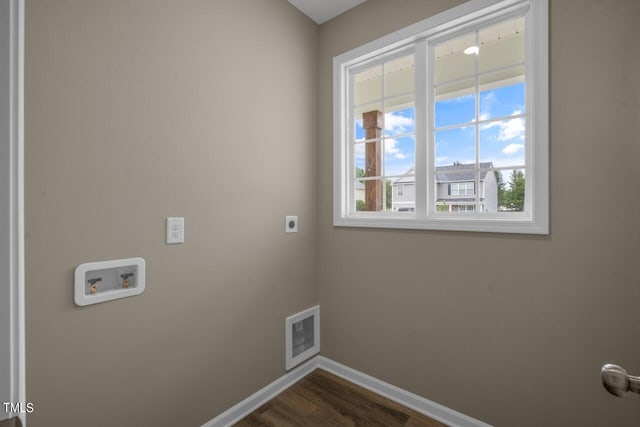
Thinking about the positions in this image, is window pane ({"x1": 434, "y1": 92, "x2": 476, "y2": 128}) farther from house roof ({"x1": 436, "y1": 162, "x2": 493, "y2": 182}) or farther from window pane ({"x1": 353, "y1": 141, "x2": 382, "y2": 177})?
window pane ({"x1": 353, "y1": 141, "x2": 382, "y2": 177})

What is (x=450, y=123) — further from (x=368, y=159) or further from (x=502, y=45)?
(x=368, y=159)

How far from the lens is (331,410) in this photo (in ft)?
5.75

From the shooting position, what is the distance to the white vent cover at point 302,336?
6.54 feet

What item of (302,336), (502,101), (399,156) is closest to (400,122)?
(399,156)

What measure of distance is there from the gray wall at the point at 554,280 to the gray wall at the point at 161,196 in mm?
737

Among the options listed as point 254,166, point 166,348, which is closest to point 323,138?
point 254,166

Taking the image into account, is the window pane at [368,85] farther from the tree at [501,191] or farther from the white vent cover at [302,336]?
the white vent cover at [302,336]

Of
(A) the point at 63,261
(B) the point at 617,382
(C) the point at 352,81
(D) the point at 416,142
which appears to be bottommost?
(B) the point at 617,382

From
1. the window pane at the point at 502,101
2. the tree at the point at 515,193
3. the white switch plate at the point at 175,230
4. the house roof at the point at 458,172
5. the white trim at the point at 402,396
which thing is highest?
the window pane at the point at 502,101

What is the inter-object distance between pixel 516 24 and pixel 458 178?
2.75 ft

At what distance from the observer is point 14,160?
0.78 meters

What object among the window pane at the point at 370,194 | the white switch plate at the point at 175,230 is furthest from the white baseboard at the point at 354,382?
the window pane at the point at 370,194

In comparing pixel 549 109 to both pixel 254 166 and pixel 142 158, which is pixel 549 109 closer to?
pixel 254 166

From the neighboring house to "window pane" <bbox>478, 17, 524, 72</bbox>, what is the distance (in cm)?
54
